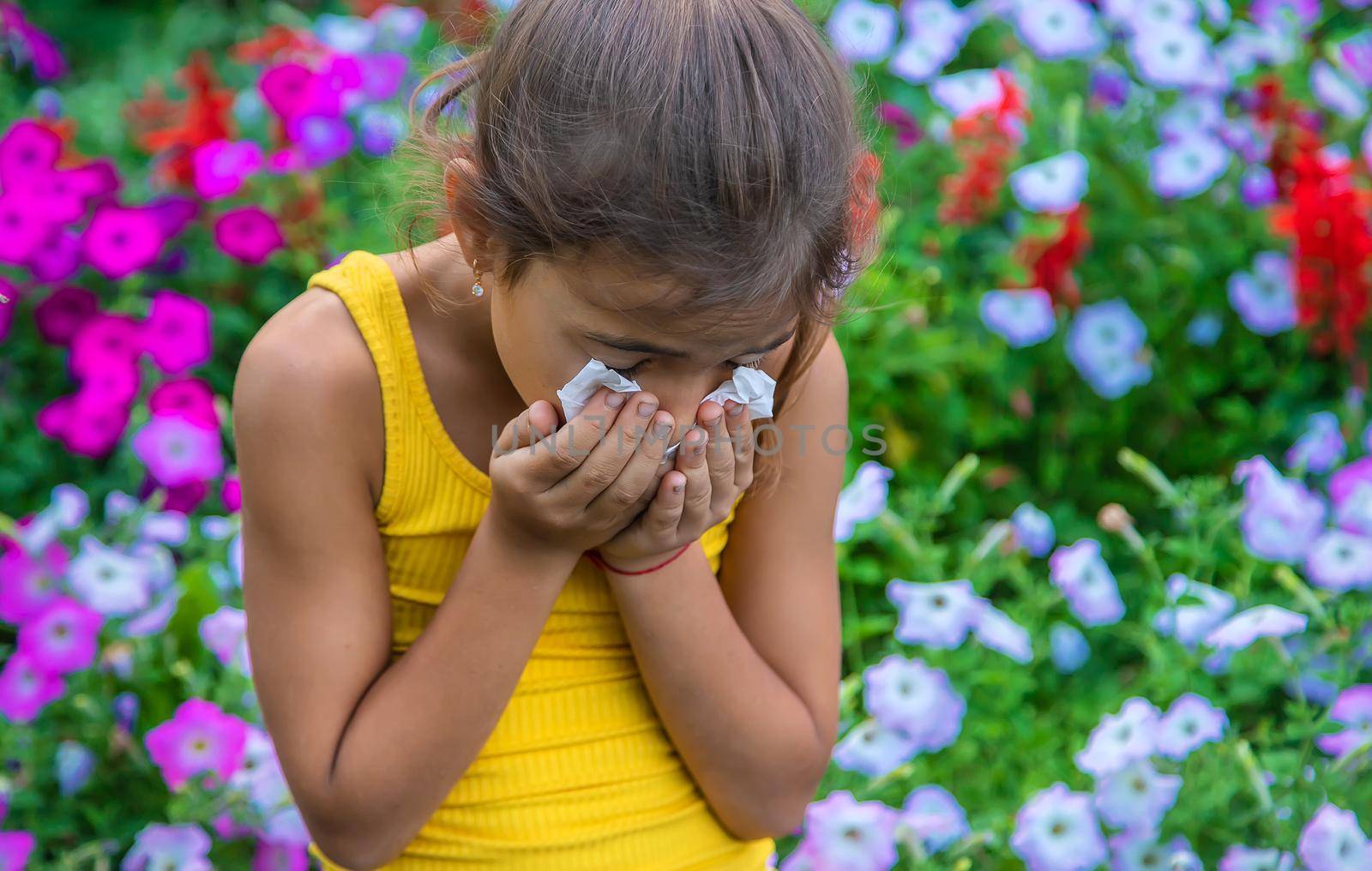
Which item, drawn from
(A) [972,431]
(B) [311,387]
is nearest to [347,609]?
(B) [311,387]

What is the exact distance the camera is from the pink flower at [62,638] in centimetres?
199

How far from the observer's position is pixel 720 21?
1092 mm

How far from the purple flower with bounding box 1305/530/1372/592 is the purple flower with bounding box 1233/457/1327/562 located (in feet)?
0.09

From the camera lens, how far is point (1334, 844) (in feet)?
5.64

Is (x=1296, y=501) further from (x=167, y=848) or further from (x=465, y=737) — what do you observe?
(x=167, y=848)

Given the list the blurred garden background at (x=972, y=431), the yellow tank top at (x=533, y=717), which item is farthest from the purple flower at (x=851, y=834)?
the yellow tank top at (x=533, y=717)

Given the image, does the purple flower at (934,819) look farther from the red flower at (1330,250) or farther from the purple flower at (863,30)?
the purple flower at (863,30)

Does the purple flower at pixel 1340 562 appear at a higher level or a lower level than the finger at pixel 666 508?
lower

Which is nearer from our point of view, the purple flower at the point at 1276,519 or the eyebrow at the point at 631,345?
the eyebrow at the point at 631,345

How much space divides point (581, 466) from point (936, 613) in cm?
100

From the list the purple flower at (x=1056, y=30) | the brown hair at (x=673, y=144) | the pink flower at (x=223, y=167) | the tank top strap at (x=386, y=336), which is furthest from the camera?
the purple flower at (x=1056, y=30)

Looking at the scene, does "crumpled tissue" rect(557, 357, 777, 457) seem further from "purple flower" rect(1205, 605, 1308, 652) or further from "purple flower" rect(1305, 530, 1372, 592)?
"purple flower" rect(1305, 530, 1372, 592)

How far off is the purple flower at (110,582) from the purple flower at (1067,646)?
144cm

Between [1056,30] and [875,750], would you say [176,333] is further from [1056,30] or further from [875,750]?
[1056,30]
